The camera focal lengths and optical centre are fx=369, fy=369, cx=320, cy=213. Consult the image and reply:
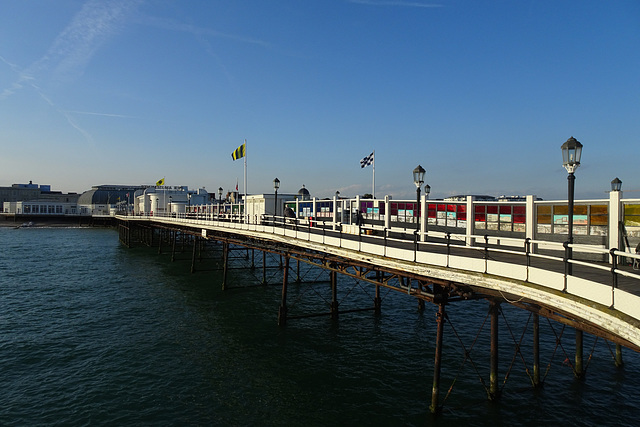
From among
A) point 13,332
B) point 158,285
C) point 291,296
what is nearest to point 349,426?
point 291,296

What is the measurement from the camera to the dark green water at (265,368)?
12.2 meters

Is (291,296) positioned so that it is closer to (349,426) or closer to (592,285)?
(349,426)

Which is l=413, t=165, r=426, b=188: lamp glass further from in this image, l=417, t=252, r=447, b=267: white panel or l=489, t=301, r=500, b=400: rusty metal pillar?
l=489, t=301, r=500, b=400: rusty metal pillar

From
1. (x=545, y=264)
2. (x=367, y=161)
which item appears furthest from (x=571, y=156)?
(x=367, y=161)

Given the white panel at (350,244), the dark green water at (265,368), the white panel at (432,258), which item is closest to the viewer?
the white panel at (432,258)

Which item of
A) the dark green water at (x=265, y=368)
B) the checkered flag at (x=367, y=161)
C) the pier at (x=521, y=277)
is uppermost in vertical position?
the checkered flag at (x=367, y=161)

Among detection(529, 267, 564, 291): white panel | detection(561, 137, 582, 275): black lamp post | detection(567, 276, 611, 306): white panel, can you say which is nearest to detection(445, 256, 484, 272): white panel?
detection(529, 267, 564, 291): white panel

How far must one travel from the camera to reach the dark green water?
12203 mm

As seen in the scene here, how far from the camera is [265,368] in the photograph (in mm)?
15461

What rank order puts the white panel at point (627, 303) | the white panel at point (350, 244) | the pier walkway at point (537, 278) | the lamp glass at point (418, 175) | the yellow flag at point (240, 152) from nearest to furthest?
the white panel at point (627, 303) → the pier walkway at point (537, 278) → the lamp glass at point (418, 175) → the white panel at point (350, 244) → the yellow flag at point (240, 152)

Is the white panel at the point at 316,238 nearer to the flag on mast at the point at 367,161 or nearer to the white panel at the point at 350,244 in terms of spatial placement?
the white panel at the point at 350,244

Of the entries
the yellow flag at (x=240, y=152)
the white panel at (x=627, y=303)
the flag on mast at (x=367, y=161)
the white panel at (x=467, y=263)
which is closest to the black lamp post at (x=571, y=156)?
the white panel at (x=627, y=303)

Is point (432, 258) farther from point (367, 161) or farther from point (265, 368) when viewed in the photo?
point (367, 161)

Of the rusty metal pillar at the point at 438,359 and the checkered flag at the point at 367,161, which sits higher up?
the checkered flag at the point at 367,161
